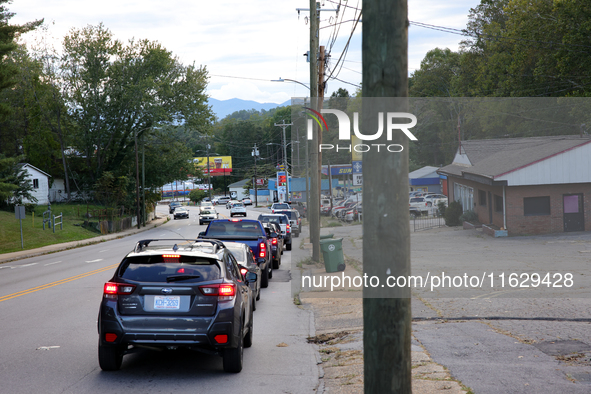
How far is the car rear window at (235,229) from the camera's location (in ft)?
54.7

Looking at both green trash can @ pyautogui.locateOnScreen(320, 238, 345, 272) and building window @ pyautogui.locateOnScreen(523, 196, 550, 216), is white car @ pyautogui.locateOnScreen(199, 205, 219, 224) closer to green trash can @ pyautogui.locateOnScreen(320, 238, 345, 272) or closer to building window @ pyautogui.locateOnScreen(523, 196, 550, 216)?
green trash can @ pyautogui.locateOnScreen(320, 238, 345, 272)

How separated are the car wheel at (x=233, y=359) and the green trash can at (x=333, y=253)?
389 inches

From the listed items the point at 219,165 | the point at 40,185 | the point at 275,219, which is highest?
the point at 219,165

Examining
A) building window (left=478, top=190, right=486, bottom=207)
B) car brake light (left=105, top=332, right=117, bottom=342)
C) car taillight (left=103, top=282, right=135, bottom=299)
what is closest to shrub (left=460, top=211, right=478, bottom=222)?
building window (left=478, top=190, right=486, bottom=207)

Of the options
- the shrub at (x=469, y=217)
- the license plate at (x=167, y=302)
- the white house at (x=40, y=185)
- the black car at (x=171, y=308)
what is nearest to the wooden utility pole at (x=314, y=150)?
the shrub at (x=469, y=217)

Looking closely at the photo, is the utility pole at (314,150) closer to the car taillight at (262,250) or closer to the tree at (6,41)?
the car taillight at (262,250)

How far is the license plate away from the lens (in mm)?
6863

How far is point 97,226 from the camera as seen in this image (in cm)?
4800

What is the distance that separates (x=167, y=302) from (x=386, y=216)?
3727mm

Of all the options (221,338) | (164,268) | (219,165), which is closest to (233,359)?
(221,338)

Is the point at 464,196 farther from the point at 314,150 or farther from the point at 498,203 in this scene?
the point at 314,150

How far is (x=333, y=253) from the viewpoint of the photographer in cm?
1725

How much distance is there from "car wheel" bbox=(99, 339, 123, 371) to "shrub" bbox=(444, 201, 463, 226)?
10.4m

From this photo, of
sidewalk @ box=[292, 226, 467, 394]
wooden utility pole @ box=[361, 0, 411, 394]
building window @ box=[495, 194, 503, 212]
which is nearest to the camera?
wooden utility pole @ box=[361, 0, 411, 394]
